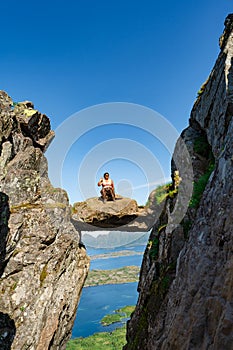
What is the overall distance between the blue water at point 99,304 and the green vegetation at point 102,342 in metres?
5.84

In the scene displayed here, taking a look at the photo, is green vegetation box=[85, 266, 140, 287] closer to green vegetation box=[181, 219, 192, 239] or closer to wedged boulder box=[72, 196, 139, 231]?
wedged boulder box=[72, 196, 139, 231]

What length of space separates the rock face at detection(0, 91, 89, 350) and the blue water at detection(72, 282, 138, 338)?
66596 millimetres

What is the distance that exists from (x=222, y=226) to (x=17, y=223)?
11006 mm

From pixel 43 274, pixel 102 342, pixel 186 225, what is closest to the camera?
pixel 186 225

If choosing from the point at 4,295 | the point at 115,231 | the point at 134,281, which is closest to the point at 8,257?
the point at 4,295

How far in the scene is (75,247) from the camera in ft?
46.6

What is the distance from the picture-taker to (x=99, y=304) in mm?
89062

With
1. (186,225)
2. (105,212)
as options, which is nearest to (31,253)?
(105,212)

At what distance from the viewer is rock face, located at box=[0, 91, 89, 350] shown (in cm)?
1079

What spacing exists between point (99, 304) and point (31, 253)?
291ft

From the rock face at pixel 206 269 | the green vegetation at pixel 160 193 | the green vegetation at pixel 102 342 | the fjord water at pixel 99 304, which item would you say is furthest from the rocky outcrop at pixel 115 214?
the green vegetation at pixel 102 342

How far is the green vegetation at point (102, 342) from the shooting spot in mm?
54100

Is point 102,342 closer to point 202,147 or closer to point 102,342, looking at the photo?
point 102,342

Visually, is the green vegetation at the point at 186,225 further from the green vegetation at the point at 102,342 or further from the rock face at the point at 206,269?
the green vegetation at the point at 102,342
